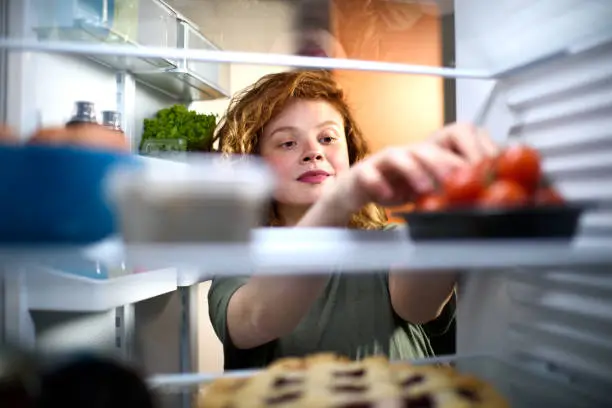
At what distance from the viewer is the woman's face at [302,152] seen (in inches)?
33.6

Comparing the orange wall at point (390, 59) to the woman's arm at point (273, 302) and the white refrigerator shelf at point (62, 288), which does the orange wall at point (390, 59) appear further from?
the white refrigerator shelf at point (62, 288)

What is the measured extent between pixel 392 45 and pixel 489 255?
1071 mm

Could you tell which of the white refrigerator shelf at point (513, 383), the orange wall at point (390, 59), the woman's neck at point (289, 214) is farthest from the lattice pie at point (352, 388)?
the orange wall at point (390, 59)

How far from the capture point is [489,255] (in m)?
0.56

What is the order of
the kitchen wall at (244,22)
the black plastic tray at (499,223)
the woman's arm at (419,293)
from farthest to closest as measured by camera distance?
the kitchen wall at (244,22)
the woman's arm at (419,293)
the black plastic tray at (499,223)

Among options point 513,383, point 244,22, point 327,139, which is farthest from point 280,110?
point 244,22

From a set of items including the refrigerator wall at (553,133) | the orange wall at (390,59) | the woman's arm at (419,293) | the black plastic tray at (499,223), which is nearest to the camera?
the black plastic tray at (499,223)

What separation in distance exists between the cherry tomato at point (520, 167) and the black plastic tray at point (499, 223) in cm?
5

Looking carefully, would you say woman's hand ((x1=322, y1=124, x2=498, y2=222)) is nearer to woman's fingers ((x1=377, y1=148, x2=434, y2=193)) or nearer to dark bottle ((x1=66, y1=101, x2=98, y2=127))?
woman's fingers ((x1=377, y1=148, x2=434, y2=193))

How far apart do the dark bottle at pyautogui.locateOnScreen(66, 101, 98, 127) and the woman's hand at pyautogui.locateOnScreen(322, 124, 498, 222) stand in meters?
0.28

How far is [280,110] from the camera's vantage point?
1035 millimetres

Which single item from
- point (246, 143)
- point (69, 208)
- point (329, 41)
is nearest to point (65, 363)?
point (69, 208)

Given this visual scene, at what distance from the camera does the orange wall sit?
131 cm

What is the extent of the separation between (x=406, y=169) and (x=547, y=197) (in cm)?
16
